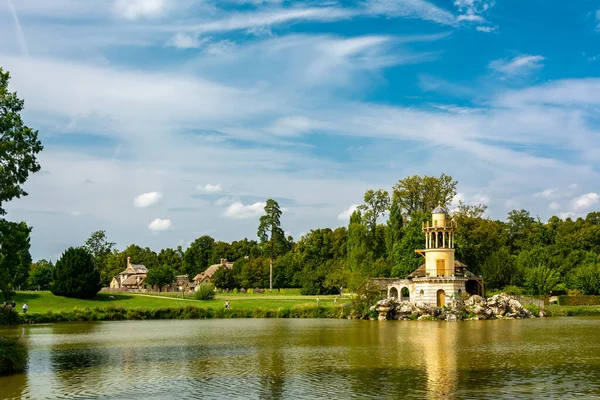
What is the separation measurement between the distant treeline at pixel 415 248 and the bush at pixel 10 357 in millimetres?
53012

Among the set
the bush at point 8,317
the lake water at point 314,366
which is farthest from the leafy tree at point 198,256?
the lake water at point 314,366

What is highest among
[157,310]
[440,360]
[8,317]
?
[157,310]

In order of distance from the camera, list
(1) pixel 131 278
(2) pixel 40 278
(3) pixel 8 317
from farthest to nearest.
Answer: (1) pixel 131 278 → (2) pixel 40 278 → (3) pixel 8 317

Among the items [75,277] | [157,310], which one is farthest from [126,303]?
[157,310]

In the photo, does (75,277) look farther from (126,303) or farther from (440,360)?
(440,360)

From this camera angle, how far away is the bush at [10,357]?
24.8m

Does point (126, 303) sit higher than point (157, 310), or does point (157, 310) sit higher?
point (126, 303)

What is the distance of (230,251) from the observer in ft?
493

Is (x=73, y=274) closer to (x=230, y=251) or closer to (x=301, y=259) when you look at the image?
(x=301, y=259)

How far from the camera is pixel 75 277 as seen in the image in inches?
2926

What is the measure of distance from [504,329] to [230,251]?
357ft

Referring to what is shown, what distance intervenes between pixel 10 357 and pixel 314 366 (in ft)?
38.6

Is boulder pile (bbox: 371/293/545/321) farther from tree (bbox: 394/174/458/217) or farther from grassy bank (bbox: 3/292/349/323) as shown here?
tree (bbox: 394/174/458/217)

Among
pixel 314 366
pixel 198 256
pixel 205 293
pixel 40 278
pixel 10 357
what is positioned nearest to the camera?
pixel 10 357
